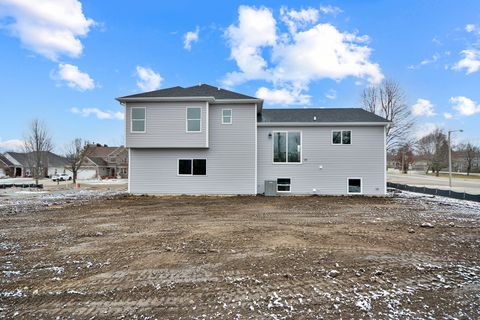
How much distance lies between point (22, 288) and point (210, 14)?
15.1 m

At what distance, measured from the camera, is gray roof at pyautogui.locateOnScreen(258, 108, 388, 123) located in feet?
55.3

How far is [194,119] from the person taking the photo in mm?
15664

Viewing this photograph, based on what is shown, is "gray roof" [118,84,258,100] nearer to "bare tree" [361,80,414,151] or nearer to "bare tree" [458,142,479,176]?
"bare tree" [361,80,414,151]

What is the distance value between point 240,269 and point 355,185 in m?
13.4

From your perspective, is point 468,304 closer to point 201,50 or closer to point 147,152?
point 147,152

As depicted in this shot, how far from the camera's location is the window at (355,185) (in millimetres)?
16438

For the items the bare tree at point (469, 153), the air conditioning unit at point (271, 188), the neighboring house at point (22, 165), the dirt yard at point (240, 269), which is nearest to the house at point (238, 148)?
the air conditioning unit at point (271, 188)

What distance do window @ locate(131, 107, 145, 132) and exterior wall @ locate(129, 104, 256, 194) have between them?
1157 mm

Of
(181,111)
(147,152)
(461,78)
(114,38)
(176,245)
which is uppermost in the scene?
(114,38)

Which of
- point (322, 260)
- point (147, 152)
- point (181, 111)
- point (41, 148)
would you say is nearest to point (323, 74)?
point (181, 111)

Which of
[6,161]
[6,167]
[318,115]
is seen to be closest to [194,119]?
[318,115]

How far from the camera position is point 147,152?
16.2 metres

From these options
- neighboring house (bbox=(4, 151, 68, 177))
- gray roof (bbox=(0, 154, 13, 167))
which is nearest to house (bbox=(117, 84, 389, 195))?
neighboring house (bbox=(4, 151, 68, 177))

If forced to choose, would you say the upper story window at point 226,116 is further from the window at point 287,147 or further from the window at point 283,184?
the window at point 283,184
